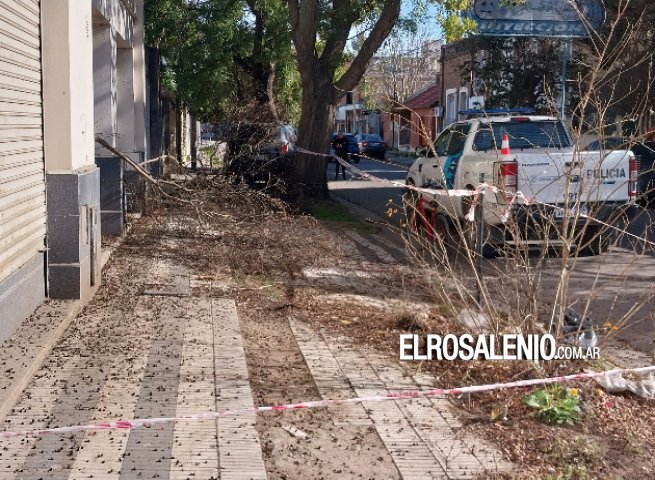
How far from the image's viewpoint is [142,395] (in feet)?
19.5

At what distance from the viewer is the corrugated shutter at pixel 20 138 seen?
7137 millimetres

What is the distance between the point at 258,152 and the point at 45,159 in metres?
8.50

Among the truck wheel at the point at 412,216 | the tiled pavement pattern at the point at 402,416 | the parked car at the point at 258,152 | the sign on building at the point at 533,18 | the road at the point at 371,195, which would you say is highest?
the sign on building at the point at 533,18

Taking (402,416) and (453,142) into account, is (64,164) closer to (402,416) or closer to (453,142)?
(402,416)

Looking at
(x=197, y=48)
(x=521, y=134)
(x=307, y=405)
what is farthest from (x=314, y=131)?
(x=307, y=405)

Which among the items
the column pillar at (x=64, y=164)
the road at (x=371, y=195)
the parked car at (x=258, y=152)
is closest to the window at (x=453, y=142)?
the parked car at (x=258, y=152)

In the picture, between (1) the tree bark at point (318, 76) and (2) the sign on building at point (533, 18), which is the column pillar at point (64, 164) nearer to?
(1) the tree bark at point (318, 76)

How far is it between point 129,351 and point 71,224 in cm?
189

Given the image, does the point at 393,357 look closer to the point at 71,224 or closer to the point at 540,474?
the point at 540,474

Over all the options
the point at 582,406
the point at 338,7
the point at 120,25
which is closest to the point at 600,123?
the point at 582,406

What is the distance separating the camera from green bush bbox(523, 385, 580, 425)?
217 inches

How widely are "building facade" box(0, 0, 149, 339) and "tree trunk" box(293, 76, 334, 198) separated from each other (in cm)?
911

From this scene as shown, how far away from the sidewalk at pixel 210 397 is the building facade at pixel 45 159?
375 millimetres

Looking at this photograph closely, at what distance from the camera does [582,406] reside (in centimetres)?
Answer: 566
